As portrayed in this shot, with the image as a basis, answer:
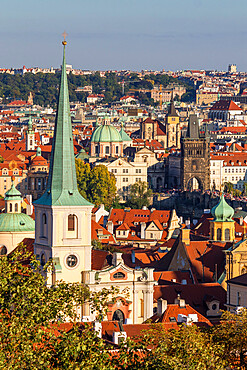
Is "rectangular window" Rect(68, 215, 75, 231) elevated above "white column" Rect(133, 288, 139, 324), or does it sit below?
above

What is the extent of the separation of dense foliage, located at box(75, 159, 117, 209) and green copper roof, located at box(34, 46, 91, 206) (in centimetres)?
7273

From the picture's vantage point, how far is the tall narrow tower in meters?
48.3

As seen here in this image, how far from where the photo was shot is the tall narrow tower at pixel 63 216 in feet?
159

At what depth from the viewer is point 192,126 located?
139 m

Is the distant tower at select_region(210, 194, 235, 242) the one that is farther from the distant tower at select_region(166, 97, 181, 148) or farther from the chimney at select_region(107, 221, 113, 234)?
the distant tower at select_region(166, 97, 181, 148)

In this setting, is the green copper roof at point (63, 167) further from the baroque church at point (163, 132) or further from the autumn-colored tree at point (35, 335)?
the baroque church at point (163, 132)

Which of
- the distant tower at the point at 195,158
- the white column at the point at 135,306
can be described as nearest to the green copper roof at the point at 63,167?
the white column at the point at 135,306

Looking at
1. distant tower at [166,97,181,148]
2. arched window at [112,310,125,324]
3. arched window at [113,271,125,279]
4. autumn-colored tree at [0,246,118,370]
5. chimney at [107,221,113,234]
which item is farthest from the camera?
distant tower at [166,97,181,148]

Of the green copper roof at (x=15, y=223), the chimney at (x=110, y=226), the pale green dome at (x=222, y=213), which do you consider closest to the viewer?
the green copper roof at (x=15, y=223)

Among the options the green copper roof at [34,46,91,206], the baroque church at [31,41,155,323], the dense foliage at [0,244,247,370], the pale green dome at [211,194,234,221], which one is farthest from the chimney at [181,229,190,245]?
the dense foliage at [0,244,247,370]

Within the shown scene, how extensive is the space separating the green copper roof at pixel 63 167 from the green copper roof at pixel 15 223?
1207 centimetres

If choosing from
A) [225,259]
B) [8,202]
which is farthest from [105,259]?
[8,202]

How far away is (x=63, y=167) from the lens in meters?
49.0

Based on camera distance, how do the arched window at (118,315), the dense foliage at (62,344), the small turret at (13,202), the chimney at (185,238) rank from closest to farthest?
1. the dense foliage at (62,344)
2. the arched window at (118,315)
3. the chimney at (185,238)
4. the small turret at (13,202)
